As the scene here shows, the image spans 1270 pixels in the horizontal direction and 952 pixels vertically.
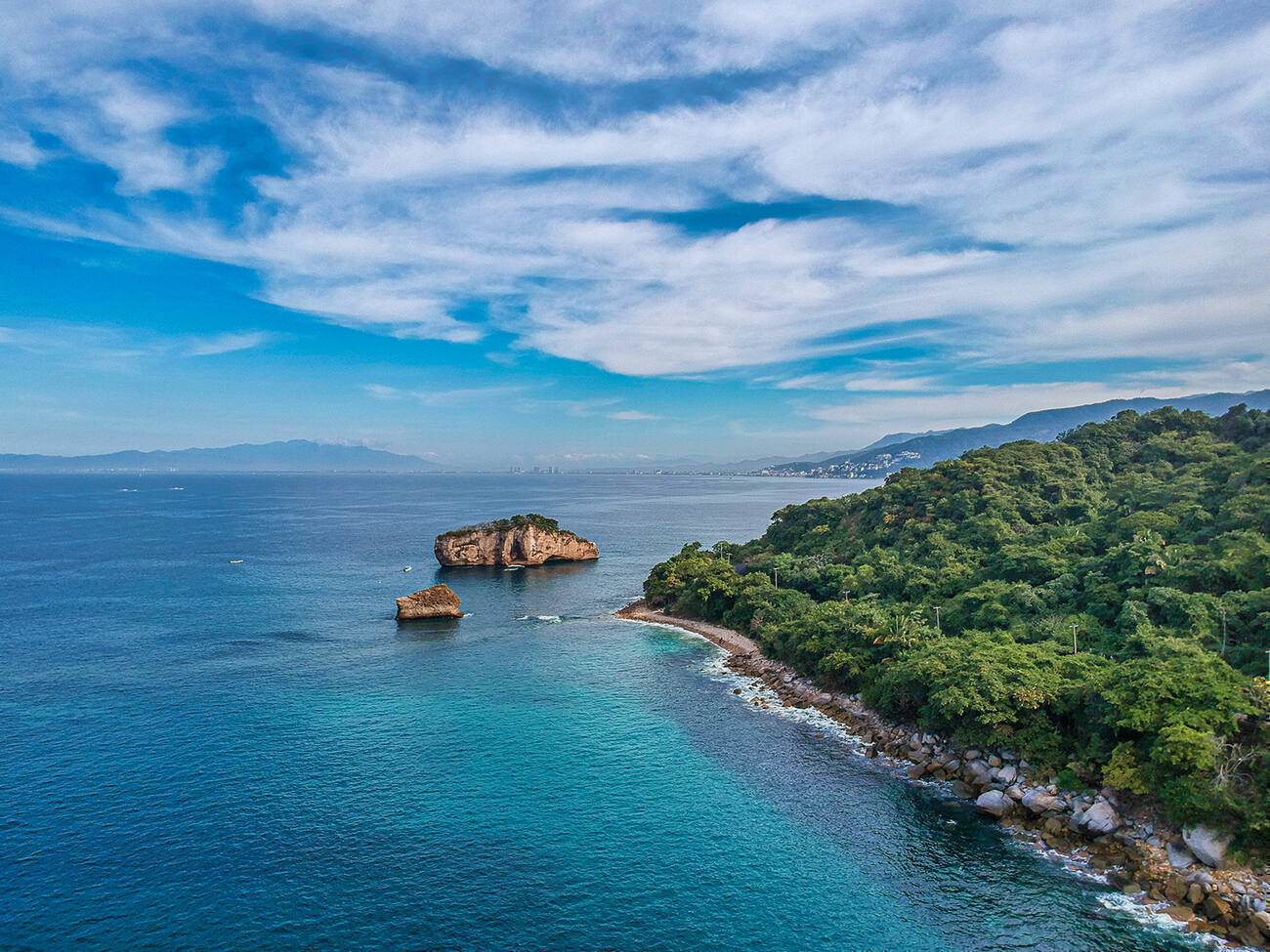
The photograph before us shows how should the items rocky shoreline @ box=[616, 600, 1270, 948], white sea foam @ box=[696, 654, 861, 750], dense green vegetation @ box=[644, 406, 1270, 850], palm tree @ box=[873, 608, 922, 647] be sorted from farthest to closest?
1. palm tree @ box=[873, 608, 922, 647]
2. white sea foam @ box=[696, 654, 861, 750]
3. dense green vegetation @ box=[644, 406, 1270, 850]
4. rocky shoreline @ box=[616, 600, 1270, 948]

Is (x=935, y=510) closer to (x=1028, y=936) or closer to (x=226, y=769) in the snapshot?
(x=1028, y=936)

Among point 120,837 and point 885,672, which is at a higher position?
point 885,672

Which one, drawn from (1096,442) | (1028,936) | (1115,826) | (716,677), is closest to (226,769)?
(716,677)

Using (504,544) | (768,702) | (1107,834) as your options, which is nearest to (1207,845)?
(1107,834)

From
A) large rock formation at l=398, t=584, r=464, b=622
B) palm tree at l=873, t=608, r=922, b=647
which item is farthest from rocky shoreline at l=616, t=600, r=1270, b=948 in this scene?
large rock formation at l=398, t=584, r=464, b=622

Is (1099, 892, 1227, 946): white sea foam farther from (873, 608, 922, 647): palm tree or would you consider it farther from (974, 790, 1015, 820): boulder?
(873, 608, 922, 647): palm tree

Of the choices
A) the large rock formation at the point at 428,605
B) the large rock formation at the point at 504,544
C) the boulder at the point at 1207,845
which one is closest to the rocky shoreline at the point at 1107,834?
the boulder at the point at 1207,845
